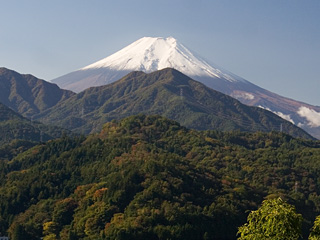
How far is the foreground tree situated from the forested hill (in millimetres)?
49955

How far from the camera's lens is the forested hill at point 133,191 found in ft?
244

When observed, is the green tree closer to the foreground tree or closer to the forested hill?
the foreground tree

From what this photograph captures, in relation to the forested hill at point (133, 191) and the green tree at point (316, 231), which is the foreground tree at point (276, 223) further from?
the forested hill at point (133, 191)

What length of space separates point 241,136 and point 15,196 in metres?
101

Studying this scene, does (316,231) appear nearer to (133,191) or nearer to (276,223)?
(276,223)

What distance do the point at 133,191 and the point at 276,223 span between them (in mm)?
66219

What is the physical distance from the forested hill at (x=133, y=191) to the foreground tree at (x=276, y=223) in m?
50.0

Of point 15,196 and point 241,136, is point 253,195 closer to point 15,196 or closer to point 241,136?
point 15,196

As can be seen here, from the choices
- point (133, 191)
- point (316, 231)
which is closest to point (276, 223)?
point (316, 231)

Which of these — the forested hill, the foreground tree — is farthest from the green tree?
the forested hill

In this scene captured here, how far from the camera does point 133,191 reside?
84.6 m

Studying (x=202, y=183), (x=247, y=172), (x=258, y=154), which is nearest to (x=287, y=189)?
(x=247, y=172)

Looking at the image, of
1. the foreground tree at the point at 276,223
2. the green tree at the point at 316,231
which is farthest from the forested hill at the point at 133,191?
the foreground tree at the point at 276,223

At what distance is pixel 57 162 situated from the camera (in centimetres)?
10725
